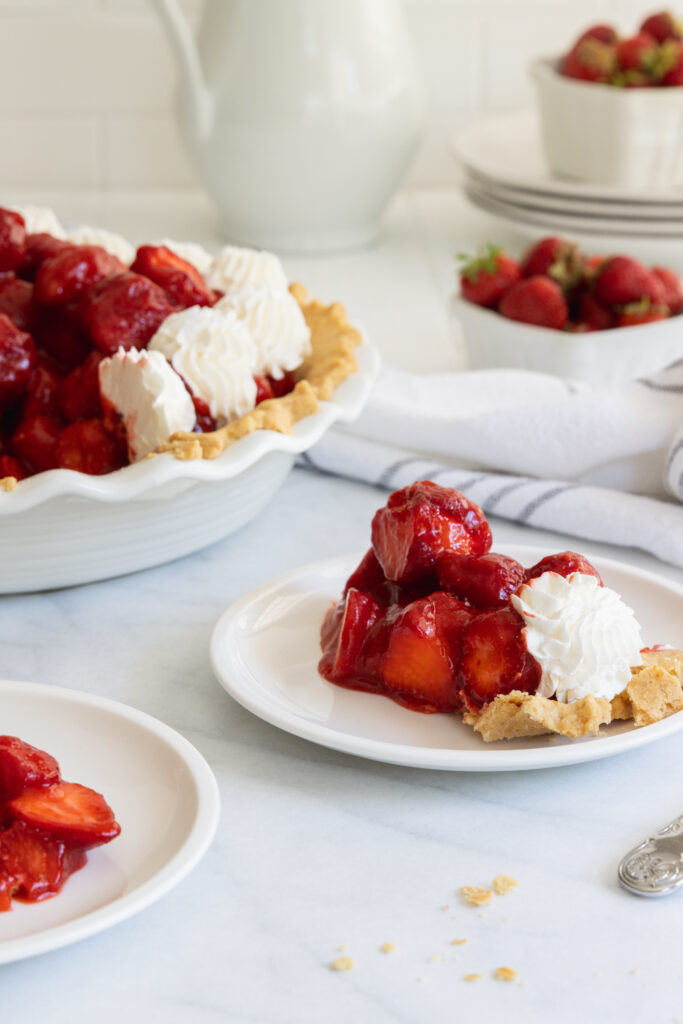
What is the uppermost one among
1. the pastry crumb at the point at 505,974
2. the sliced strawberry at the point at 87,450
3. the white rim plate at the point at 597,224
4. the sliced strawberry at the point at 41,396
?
the sliced strawberry at the point at 41,396

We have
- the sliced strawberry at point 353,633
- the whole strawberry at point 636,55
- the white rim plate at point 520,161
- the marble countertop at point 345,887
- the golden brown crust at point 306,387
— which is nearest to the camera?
the marble countertop at point 345,887

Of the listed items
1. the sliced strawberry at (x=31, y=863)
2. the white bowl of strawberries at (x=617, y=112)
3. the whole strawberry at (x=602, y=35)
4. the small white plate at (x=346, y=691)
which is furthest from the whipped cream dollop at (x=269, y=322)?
the whole strawberry at (x=602, y=35)

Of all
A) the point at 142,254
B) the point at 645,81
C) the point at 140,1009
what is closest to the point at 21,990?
the point at 140,1009

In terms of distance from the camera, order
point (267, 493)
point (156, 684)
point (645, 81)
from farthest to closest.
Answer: point (645, 81), point (267, 493), point (156, 684)

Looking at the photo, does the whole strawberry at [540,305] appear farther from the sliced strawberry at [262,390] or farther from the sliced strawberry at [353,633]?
the sliced strawberry at [353,633]

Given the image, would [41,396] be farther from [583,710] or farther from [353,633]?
[583,710]

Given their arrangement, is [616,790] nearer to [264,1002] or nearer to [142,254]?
[264,1002]

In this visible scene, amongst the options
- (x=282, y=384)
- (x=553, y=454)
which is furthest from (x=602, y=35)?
(x=282, y=384)

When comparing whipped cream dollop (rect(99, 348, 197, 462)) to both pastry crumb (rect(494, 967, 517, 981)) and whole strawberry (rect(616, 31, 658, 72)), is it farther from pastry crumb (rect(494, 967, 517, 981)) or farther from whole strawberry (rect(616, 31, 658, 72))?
whole strawberry (rect(616, 31, 658, 72))

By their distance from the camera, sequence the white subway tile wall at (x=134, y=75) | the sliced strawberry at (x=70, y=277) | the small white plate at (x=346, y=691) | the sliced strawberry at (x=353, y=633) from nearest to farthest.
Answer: the small white plate at (x=346, y=691) < the sliced strawberry at (x=353, y=633) < the sliced strawberry at (x=70, y=277) < the white subway tile wall at (x=134, y=75)
